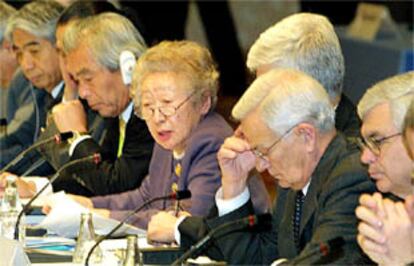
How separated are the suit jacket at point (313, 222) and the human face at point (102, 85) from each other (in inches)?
Result: 43.8

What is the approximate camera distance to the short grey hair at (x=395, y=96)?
3883 mm

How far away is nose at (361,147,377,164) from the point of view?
3922 millimetres

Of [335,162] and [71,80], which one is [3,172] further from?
[335,162]

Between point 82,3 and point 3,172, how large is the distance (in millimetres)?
826

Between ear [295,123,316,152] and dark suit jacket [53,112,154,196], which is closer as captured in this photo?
ear [295,123,316,152]

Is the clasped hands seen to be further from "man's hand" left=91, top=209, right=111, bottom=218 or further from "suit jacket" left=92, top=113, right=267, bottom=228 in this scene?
"man's hand" left=91, top=209, right=111, bottom=218

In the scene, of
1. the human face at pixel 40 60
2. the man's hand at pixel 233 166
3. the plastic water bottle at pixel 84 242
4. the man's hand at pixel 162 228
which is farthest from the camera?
the human face at pixel 40 60

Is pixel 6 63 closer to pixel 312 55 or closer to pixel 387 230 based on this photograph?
pixel 312 55

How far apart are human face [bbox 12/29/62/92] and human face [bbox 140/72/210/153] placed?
1.57 metres

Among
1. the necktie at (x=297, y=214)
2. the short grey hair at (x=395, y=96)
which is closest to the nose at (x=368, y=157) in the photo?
the short grey hair at (x=395, y=96)

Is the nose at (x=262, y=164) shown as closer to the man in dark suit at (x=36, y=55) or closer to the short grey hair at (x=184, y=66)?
the short grey hair at (x=184, y=66)

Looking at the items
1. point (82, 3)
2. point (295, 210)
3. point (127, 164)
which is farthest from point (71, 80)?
point (295, 210)

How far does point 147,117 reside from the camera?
5012 mm

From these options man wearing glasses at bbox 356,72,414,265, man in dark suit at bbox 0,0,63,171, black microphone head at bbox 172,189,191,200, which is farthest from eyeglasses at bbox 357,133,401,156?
man in dark suit at bbox 0,0,63,171
